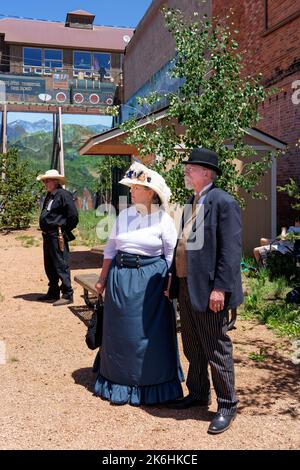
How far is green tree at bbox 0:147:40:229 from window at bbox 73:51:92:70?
22.2 meters

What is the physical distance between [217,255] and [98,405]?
1.58 m

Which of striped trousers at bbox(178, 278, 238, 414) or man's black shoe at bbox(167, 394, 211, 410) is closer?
striped trousers at bbox(178, 278, 238, 414)

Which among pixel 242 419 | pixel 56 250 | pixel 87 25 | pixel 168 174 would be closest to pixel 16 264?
pixel 56 250

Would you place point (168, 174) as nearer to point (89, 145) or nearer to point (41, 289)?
point (41, 289)

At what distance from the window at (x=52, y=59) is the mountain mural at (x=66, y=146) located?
585 centimetres

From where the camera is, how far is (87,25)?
40.4m

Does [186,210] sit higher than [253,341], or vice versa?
[186,210]

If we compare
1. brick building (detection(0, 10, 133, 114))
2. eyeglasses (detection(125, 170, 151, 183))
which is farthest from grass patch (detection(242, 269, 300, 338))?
brick building (detection(0, 10, 133, 114))

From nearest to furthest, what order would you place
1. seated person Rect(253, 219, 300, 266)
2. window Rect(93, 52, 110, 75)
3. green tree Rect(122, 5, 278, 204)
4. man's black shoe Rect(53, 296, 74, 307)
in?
green tree Rect(122, 5, 278, 204) → man's black shoe Rect(53, 296, 74, 307) → seated person Rect(253, 219, 300, 266) → window Rect(93, 52, 110, 75)

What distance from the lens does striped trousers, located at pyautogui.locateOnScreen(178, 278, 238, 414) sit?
3.78 metres

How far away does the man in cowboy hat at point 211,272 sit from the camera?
3.66 meters

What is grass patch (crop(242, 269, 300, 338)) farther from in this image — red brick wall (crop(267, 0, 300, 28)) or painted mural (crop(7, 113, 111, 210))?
painted mural (crop(7, 113, 111, 210))

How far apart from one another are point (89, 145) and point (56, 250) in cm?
543

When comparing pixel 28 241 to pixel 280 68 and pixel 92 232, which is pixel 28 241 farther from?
pixel 280 68
